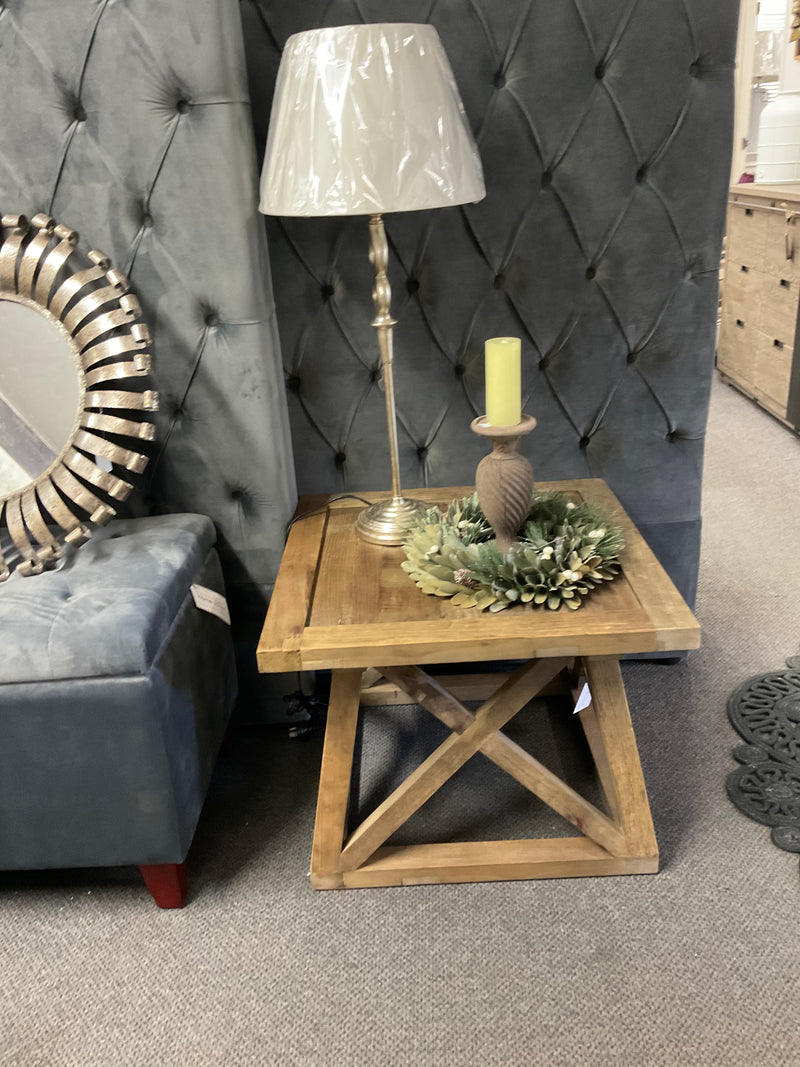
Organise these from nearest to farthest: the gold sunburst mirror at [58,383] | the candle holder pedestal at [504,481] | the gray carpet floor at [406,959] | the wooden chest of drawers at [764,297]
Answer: the gray carpet floor at [406,959]
the candle holder pedestal at [504,481]
the gold sunburst mirror at [58,383]
the wooden chest of drawers at [764,297]

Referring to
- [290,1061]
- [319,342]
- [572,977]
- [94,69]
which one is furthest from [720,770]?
[94,69]

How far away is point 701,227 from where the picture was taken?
1400mm

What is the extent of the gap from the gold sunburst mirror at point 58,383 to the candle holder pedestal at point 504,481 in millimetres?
502

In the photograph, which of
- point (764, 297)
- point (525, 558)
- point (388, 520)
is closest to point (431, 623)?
point (525, 558)

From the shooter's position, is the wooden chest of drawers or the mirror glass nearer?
the mirror glass

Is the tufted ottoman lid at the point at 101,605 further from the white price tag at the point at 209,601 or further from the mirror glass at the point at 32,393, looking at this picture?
the mirror glass at the point at 32,393

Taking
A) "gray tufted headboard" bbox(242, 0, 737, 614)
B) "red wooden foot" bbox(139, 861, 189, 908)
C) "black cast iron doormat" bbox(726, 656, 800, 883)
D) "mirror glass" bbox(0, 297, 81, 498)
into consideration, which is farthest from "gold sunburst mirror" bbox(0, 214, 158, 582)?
"black cast iron doormat" bbox(726, 656, 800, 883)

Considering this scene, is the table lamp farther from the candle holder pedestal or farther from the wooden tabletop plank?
the wooden tabletop plank

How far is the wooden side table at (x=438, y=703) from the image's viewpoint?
1096mm

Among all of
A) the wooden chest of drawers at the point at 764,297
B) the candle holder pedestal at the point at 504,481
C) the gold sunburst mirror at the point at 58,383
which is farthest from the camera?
the wooden chest of drawers at the point at 764,297

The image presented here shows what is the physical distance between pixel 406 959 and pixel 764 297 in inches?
106

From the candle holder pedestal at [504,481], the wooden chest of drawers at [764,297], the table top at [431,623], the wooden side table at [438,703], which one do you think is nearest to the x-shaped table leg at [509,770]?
the wooden side table at [438,703]

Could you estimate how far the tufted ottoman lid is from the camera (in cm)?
109

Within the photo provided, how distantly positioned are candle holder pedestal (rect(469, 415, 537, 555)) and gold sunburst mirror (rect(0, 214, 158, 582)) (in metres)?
0.50
